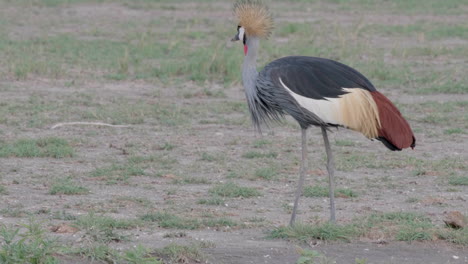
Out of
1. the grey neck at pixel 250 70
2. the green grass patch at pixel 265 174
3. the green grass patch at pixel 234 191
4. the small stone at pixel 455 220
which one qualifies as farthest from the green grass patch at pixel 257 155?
the small stone at pixel 455 220

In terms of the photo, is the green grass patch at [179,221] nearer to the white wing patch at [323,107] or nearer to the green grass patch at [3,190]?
the white wing patch at [323,107]

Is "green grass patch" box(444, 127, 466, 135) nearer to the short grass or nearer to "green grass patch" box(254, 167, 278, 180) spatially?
"green grass patch" box(254, 167, 278, 180)

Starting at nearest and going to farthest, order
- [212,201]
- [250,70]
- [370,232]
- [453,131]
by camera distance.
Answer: [370,232] < [250,70] < [212,201] < [453,131]

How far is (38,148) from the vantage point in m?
8.02

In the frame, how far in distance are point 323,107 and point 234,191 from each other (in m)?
1.33

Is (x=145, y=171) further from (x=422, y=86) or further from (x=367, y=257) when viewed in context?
(x=422, y=86)

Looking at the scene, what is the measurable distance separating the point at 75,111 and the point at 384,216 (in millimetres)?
4290

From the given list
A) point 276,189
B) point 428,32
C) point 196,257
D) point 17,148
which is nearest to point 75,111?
point 17,148

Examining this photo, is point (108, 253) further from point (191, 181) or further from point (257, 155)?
point (257, 155)

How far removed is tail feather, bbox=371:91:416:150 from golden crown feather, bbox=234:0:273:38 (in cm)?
94

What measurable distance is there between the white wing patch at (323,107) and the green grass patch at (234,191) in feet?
4.11

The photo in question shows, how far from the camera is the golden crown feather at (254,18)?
6203 millimetres

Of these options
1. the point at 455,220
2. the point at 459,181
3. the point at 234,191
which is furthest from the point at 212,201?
the point at 459,181

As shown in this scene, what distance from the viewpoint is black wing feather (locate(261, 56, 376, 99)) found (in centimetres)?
576
